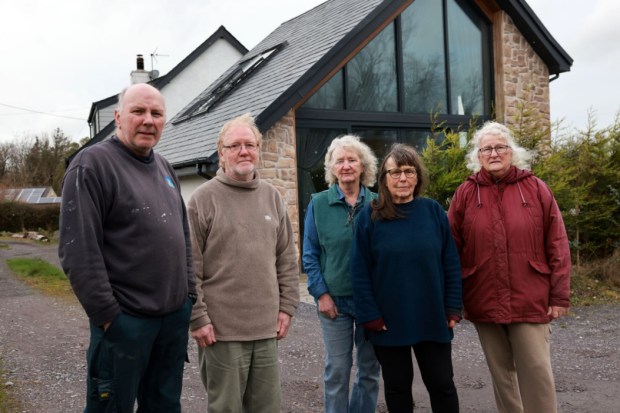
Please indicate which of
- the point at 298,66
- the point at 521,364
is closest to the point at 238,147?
the point at 521,364

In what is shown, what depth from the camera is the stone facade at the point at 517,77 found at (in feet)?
41.1

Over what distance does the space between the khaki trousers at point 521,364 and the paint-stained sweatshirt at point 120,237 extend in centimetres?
181

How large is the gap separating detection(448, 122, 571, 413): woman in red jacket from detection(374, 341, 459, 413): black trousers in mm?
421

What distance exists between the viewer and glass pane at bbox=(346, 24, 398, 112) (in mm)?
11219

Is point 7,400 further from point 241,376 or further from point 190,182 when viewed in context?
point 190,182

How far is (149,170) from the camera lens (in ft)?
9.11

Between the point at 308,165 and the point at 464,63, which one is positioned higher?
the point at 464,63

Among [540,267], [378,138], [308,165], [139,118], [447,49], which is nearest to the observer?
[139,118]

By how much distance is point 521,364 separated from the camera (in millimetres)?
3273

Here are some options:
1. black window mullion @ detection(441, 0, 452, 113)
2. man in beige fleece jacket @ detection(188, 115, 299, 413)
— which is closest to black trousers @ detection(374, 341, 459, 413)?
man in beige fleece jacket @ detection(188, 115, 299, 413)

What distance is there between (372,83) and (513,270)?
8644 millimetres

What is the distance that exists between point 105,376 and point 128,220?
26.4 inches

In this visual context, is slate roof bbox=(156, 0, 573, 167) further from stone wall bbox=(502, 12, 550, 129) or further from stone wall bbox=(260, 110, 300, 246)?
stone wall bbox=(260, 110, 300, 246)

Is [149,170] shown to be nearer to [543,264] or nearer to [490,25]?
[543,264]
